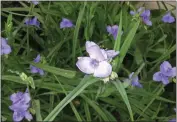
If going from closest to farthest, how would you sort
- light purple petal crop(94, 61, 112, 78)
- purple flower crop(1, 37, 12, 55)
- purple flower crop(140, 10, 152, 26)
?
light purple petal crop(94, 61, 112, 78), purple flower crop(1, 37, 12, 55), purple flower crop(140, 10, 152, 26)

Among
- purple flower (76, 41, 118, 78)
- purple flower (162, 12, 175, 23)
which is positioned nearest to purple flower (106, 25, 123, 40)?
purple flower (162, 12, 175, 23)

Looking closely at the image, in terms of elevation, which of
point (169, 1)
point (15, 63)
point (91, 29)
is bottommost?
point (15, 63)

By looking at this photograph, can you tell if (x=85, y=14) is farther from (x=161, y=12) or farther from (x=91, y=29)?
(x=161, y=12)

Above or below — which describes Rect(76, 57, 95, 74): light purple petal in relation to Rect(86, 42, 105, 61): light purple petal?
below

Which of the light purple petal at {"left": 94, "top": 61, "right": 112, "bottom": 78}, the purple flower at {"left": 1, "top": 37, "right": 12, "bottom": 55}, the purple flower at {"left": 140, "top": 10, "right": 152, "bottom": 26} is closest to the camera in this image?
the light purple petal at {"left": 94, "top": 61, "right": 112, "bottom": 78}

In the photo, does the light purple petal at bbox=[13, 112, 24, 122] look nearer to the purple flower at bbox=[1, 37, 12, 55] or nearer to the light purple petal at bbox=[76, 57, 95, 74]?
the purple flower at bbox=[1, 37, 12, 55]

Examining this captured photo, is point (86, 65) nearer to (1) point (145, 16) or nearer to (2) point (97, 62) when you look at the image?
(2) point (97, 62)

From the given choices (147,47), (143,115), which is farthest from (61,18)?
(143,115)

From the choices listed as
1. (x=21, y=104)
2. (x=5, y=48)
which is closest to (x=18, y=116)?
(x=21, y=104)
